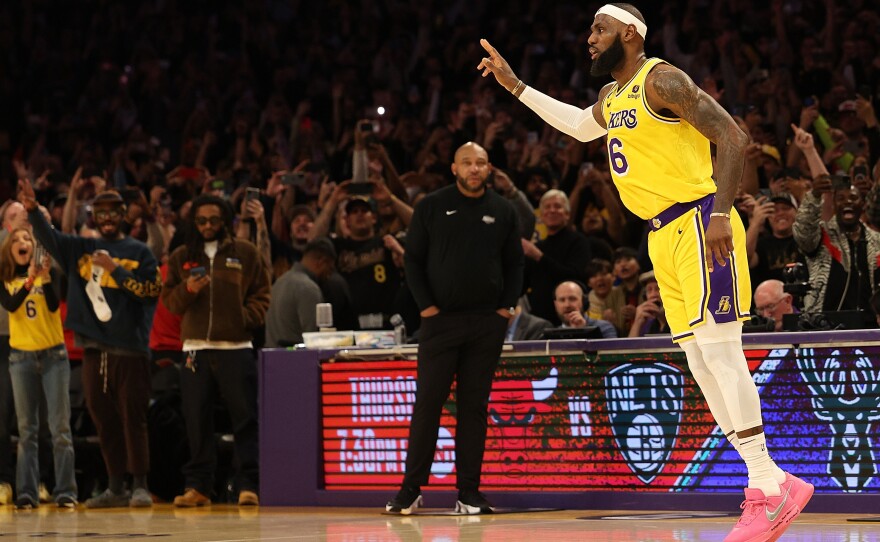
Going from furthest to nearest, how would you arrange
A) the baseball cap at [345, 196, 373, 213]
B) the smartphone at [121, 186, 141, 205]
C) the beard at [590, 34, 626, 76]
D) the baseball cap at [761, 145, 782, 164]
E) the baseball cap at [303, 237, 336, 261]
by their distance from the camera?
the smartphone at [121, 186, 141, 205] → the baseball cap at [761, 145, 782, 164] → the baseball cap at [345, 196, 373, 213] → the baseball cap at [303, 237, 336, 261] → the beard at [590, 34, 626, 76]

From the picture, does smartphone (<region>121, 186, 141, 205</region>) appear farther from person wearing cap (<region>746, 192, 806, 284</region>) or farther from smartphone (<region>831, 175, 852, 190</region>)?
smartphone (<region>831, 175, 852, 190</region>)

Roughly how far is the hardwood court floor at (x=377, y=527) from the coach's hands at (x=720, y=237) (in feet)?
4.83

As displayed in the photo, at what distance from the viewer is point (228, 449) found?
11.2 meters

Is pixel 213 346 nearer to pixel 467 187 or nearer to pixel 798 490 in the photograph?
pixel 467 187

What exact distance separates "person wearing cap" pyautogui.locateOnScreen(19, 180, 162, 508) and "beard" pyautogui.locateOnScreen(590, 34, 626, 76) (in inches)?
207

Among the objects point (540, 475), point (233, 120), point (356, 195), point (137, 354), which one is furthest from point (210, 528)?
point (233, 120)

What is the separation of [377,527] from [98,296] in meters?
3.78

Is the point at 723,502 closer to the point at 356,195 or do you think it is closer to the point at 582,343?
the point at 582,343

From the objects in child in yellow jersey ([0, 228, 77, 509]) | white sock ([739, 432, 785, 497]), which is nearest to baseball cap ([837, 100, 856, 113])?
white sock ([739, 432, 785, 497])

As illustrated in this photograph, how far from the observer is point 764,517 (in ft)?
19.3

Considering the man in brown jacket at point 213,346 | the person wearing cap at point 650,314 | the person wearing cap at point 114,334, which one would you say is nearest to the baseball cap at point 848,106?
the person wearing cap at point 650,314

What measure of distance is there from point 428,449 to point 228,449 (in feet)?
9.27

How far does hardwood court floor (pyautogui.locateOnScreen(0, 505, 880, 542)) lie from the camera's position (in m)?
6.96

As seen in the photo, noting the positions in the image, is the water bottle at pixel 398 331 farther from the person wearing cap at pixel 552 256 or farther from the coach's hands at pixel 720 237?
the coach's hands at pixel 720 237
